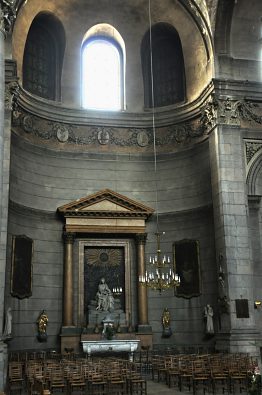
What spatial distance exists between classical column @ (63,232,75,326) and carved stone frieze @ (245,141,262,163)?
8585 millimetres

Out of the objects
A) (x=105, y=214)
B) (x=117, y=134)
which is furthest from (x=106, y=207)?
(x=117, y=134)

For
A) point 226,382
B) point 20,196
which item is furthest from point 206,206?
point 226,382

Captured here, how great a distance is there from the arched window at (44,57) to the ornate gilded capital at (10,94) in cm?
363

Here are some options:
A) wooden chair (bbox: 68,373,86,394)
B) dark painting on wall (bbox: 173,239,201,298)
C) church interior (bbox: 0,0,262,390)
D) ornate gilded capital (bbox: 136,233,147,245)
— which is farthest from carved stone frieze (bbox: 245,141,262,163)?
wooden chair (bbox: 68,373,86,394)

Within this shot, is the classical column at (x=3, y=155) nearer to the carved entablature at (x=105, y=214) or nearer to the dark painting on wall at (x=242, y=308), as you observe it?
the carved entablature at (x=105, y=214)

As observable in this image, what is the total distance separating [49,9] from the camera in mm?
25422

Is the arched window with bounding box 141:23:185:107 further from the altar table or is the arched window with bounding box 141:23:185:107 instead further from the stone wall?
the altar table

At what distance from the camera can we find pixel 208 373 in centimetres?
1405

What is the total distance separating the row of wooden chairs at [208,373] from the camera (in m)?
13.7

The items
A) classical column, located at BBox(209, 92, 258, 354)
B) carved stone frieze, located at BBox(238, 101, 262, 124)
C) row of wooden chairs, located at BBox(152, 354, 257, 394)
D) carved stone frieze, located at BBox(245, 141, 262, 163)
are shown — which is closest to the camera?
row of wooden chairs, located at BBox(152, 354, 257, 394)

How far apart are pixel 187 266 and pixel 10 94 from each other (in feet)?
35.6

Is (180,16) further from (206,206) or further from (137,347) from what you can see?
(137,347)

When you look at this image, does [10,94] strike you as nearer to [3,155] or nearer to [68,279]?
[3,155]

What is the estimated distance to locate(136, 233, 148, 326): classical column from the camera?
2325 centimetres
